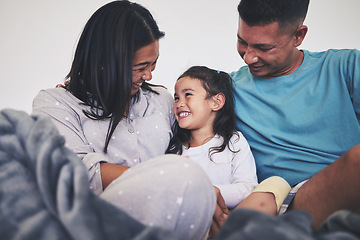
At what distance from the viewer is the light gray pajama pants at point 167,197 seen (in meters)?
0.54

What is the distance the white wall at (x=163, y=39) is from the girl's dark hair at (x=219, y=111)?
84 centimetres

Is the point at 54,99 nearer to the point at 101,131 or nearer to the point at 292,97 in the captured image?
the point at 101,131

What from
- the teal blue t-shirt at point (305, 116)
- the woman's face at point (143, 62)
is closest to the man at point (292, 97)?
the teal blue t-shirt at point (305, 116)

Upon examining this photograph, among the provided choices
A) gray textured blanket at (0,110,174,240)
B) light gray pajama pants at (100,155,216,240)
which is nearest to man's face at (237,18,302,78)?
light gray pajama pants at (100,155,216,240)

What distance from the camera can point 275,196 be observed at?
0.97 m

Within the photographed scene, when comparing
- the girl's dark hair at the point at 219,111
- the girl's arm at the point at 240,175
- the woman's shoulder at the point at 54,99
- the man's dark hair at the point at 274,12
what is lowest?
the girl's arm at the point at 240,175

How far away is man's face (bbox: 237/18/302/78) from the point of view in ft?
3.92

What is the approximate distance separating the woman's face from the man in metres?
0.38

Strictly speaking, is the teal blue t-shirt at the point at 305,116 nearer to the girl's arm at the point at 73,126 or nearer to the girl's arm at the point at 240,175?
the girl's arm at the point at 240,175

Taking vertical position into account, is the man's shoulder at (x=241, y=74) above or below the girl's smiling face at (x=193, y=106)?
above

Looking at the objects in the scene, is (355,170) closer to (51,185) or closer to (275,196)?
(275,196)

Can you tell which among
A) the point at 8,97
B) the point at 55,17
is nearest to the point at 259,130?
the point at 55,17

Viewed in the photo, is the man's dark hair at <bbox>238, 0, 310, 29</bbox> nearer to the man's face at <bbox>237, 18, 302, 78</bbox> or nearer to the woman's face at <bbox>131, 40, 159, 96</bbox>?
the man's face at <bbox>237, 18, 302, 78</bbox>

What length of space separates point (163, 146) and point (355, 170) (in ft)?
2.24
